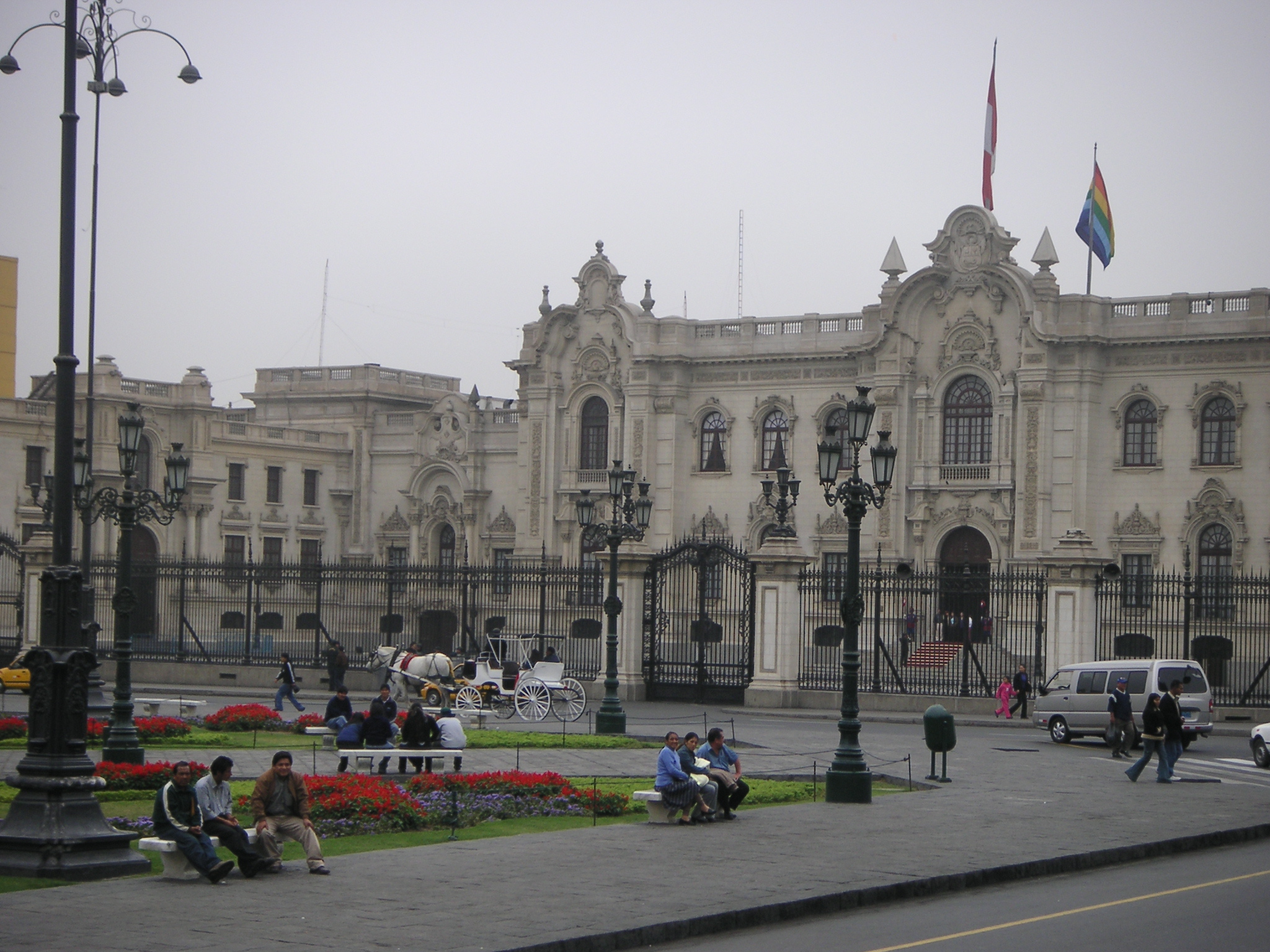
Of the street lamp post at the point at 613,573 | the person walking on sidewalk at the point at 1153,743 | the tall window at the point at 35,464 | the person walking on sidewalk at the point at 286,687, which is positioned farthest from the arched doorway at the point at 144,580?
the person walking on sidewalk at the point at 1153,743

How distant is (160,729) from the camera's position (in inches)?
1048

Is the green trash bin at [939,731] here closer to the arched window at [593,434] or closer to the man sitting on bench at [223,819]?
the man sitting on bench at [223,819]

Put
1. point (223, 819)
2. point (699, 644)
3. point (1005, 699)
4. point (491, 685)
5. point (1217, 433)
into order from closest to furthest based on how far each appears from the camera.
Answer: point (223, 819) < point (491, 685) < point (1005, 699) < point (699, 644) < point (1217, 433)

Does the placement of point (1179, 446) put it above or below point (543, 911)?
above

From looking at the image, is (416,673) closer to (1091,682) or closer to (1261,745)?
(1091,682)

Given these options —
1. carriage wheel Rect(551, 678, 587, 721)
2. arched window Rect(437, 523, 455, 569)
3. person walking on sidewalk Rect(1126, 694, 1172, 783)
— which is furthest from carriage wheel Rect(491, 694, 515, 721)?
arched window Rect(437, 523, 455, 569)

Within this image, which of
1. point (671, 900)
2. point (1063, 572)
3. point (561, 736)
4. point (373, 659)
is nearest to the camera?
point (671, 900)

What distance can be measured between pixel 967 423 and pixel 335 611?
2283 cm

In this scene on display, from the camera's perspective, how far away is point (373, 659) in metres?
38.9

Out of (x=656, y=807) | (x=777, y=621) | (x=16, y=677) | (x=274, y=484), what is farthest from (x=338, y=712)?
(x=274, y=484)

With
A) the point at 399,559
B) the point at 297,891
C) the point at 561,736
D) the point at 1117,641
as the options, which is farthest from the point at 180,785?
the point at 399,559

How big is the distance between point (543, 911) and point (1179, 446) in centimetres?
4390

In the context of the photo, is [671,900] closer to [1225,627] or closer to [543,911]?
[543,911]

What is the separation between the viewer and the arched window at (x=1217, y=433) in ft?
173
